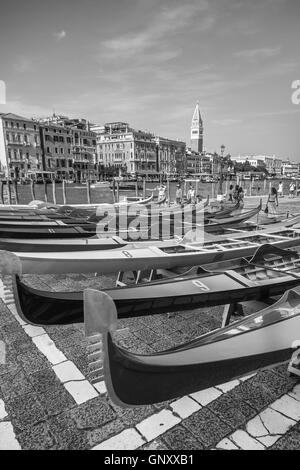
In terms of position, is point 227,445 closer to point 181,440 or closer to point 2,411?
point 181,440

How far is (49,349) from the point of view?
138 inches

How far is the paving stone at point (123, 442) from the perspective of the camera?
7.22 feet

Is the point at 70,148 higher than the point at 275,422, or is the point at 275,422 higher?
the point at 70,148

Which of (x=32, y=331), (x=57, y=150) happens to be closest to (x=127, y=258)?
(x=32, y=331)

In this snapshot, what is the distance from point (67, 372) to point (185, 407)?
1.27m

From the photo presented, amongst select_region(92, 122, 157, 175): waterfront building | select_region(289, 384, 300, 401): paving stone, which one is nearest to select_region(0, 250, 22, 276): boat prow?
select_region(289, 384, 300, 401): paving stone

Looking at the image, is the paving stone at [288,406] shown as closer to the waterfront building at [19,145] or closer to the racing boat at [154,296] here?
the racing boat at [154,296]

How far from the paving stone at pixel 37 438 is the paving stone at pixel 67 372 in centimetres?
58

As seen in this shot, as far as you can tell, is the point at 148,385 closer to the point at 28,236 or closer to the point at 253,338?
the point at 253,338

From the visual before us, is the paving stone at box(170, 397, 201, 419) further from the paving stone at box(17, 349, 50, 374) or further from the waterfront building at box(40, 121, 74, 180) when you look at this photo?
the waterfront building at box(40, 121, 74, 180)

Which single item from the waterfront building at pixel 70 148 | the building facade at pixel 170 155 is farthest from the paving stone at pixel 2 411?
the building facade at pixel 170 155

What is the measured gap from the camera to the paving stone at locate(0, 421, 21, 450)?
2.21 meters

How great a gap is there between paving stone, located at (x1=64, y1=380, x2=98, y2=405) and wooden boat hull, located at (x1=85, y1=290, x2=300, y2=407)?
2.42ft

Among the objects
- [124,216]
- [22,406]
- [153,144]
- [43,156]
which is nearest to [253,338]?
[22,406]
